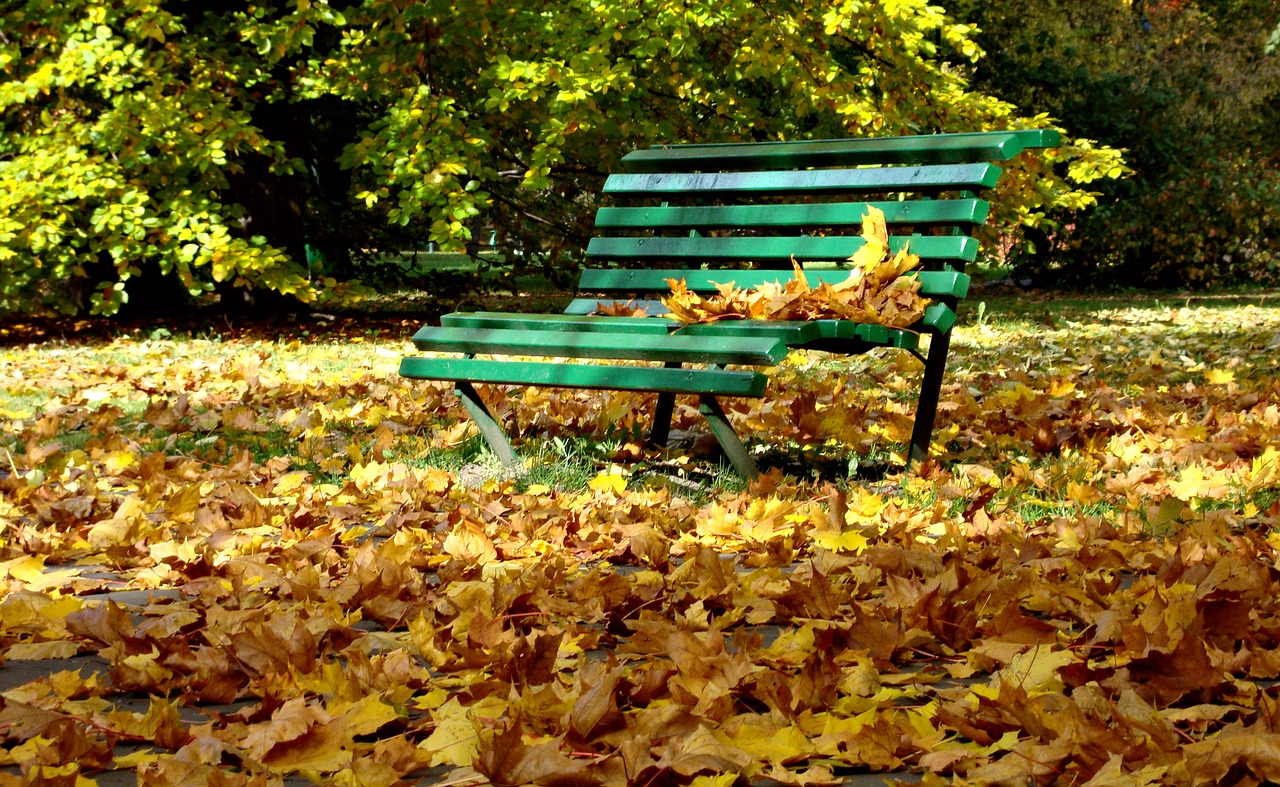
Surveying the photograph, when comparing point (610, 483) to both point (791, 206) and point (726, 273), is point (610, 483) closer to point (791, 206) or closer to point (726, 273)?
point (726, 273)

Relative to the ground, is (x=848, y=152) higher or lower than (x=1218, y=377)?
higher

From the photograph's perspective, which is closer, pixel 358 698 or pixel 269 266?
pixel 358 698

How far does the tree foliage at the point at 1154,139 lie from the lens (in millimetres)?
15070

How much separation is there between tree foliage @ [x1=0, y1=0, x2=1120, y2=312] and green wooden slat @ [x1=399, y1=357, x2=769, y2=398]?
444 cm

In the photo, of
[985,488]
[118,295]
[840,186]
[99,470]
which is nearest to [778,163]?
[840,186]

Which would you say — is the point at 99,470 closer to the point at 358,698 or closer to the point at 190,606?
the point at 190,606

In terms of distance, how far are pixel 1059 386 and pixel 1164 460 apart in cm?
146

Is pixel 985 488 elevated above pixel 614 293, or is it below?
below

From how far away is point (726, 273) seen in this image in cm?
433

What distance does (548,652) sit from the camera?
2.01 meters

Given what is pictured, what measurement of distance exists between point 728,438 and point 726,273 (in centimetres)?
104

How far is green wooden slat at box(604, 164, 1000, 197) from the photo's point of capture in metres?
3.84

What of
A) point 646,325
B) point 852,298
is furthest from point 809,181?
point 646,325

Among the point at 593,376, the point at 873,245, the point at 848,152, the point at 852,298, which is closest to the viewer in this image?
the point at 593,376
